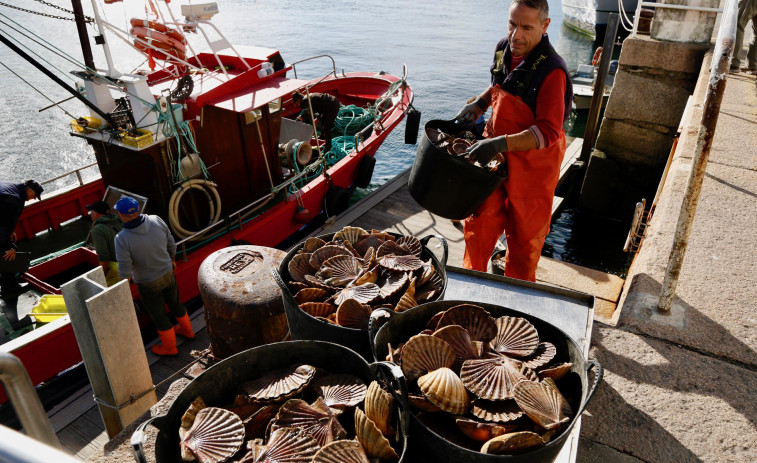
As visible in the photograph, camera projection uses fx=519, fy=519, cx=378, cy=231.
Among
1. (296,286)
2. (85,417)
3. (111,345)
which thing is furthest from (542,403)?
(85,417)

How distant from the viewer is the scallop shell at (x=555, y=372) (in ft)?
5.90

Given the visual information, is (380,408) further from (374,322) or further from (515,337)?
(515,337)

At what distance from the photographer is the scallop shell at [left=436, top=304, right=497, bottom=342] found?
6.56 feet

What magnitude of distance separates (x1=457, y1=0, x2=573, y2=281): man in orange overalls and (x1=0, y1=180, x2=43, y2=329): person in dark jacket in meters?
4.61

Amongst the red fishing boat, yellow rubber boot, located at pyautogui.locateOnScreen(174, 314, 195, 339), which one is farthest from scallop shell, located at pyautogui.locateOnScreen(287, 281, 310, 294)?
yellow rubber boot, located at pyautogui.locateOnScreen(174, 314, 195, 339)

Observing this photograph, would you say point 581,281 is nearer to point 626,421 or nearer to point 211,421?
point 626,421

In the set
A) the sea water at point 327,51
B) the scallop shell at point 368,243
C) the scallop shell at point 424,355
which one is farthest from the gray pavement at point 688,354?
the sea water at point 327,51

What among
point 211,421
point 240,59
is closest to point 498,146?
point 211,421

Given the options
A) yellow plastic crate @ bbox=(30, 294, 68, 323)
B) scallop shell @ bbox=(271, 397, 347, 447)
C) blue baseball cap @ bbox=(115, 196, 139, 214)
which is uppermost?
scallop shell @ bbox=(271, 397, 347, 447)

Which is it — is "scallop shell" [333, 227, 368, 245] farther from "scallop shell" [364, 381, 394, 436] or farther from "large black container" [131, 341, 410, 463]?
"scallop shell" [364, 381, 394, 436]

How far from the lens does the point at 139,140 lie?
5.50m

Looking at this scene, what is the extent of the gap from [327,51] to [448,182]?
21.8m

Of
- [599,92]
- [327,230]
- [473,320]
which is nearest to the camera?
[473,320]

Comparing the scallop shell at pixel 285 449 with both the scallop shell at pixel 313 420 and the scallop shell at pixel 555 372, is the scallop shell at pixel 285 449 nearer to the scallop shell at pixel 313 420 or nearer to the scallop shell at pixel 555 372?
the scallop shell at pixel 313 420
